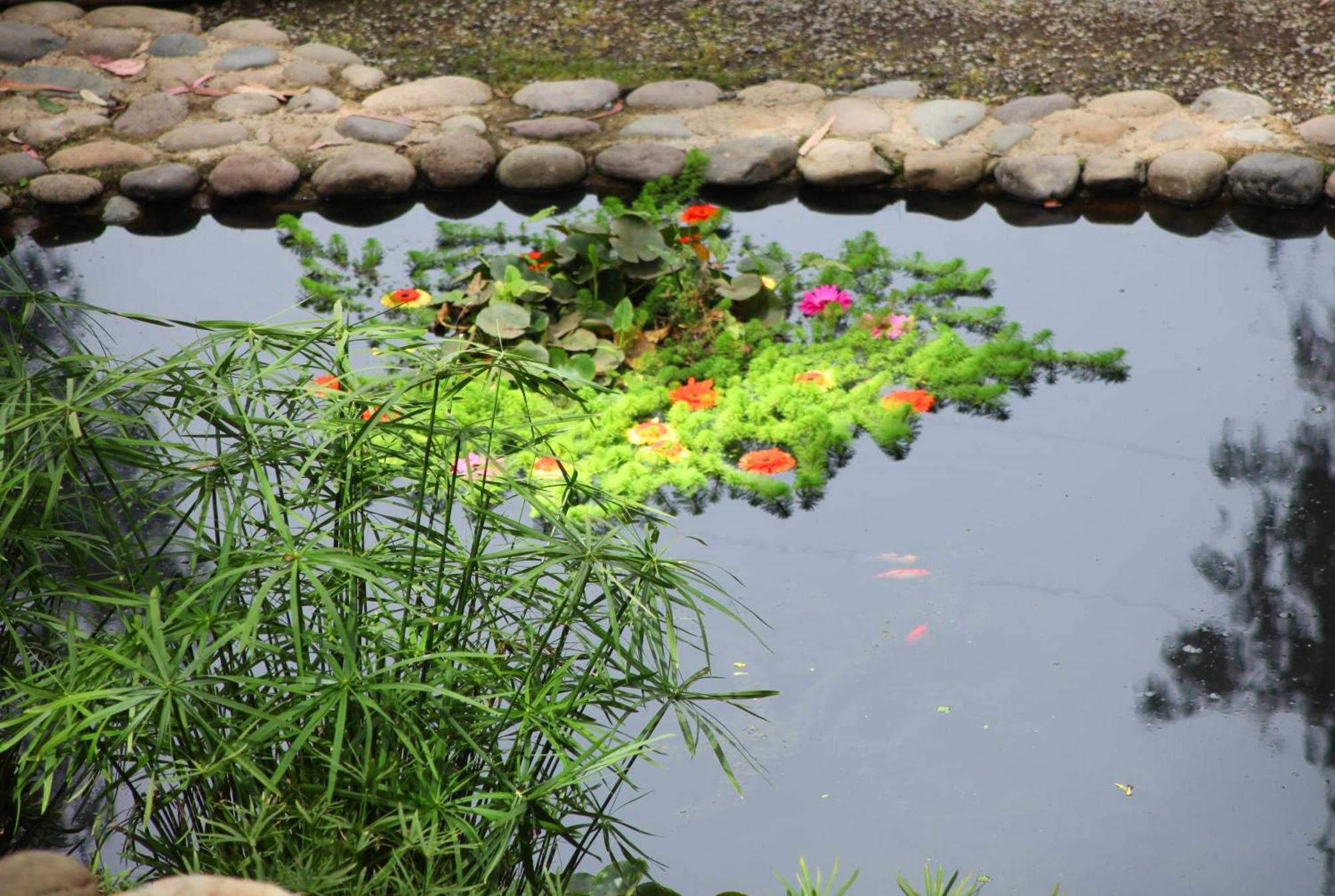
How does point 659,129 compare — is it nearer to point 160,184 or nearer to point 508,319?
point 508,319

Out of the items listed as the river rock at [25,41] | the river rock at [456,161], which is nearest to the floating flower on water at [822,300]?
the river rock at [456,161]

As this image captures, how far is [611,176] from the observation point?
4809mm

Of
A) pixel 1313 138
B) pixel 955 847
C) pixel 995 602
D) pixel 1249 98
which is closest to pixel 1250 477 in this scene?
pixel 995 602

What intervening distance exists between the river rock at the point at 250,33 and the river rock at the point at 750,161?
86.6 inches

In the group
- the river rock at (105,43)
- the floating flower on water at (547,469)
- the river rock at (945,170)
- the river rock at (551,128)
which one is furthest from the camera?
the river rock at (105,43)

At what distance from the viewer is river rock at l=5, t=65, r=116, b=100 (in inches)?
211

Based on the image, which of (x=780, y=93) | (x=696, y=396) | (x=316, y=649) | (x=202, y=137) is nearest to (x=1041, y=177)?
(x=780, y=93)

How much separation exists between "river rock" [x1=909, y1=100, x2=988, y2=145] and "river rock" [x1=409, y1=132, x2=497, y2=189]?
1.60m

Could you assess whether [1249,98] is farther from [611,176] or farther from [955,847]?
[955,847]

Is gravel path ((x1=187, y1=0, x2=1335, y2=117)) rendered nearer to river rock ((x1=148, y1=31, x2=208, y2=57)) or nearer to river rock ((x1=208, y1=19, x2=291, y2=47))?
river rock ((x1=208, y1=19, x2=291, y2=47))

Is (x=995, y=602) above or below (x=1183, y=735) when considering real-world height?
above

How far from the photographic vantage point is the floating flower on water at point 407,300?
13.3 ft

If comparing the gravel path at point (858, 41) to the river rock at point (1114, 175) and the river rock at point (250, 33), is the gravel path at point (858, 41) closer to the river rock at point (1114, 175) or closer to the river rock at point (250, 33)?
the river rock at point (250, 33)

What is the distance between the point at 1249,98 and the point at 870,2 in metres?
1.77
